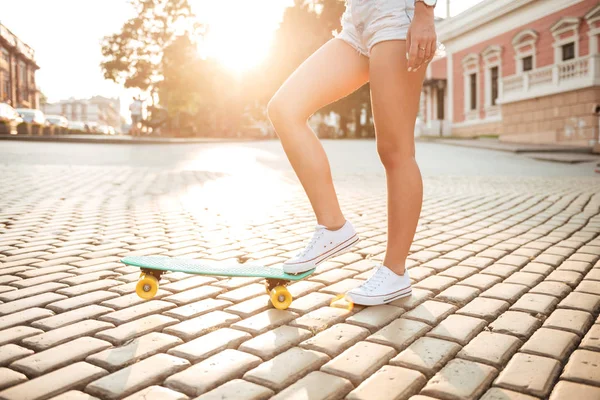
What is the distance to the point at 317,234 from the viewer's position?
2.60 meters

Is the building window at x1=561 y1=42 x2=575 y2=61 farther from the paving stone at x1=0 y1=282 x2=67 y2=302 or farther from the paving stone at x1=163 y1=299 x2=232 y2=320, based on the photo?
the paving stone at x1=0 y1=282 x2=67 y2=302

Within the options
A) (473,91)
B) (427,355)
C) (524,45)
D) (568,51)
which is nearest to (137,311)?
(427,355)

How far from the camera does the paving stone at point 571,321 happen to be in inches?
89.7

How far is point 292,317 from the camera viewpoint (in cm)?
246

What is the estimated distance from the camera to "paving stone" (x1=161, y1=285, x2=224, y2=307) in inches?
107

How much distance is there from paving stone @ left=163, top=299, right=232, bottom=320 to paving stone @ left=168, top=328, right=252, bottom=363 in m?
0.27

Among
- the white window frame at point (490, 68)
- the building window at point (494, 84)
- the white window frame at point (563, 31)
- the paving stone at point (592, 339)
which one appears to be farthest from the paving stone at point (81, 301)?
the building window at point (494, 84)

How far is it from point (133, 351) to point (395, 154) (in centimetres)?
146

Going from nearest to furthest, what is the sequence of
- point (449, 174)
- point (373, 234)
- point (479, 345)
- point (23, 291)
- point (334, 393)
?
point (334, 393)
point (479, 345)
point (23, 291)
point (373, 234)
point (449, 174)

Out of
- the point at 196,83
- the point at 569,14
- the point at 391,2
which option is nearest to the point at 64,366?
the point at 391,2

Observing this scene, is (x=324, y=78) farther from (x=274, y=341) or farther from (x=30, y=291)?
(x=30, y=291)

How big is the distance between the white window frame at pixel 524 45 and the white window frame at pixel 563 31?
1.39 metres

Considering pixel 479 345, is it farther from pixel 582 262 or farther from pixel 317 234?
pixel 582 262

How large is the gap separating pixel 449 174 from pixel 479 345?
9902 mm
